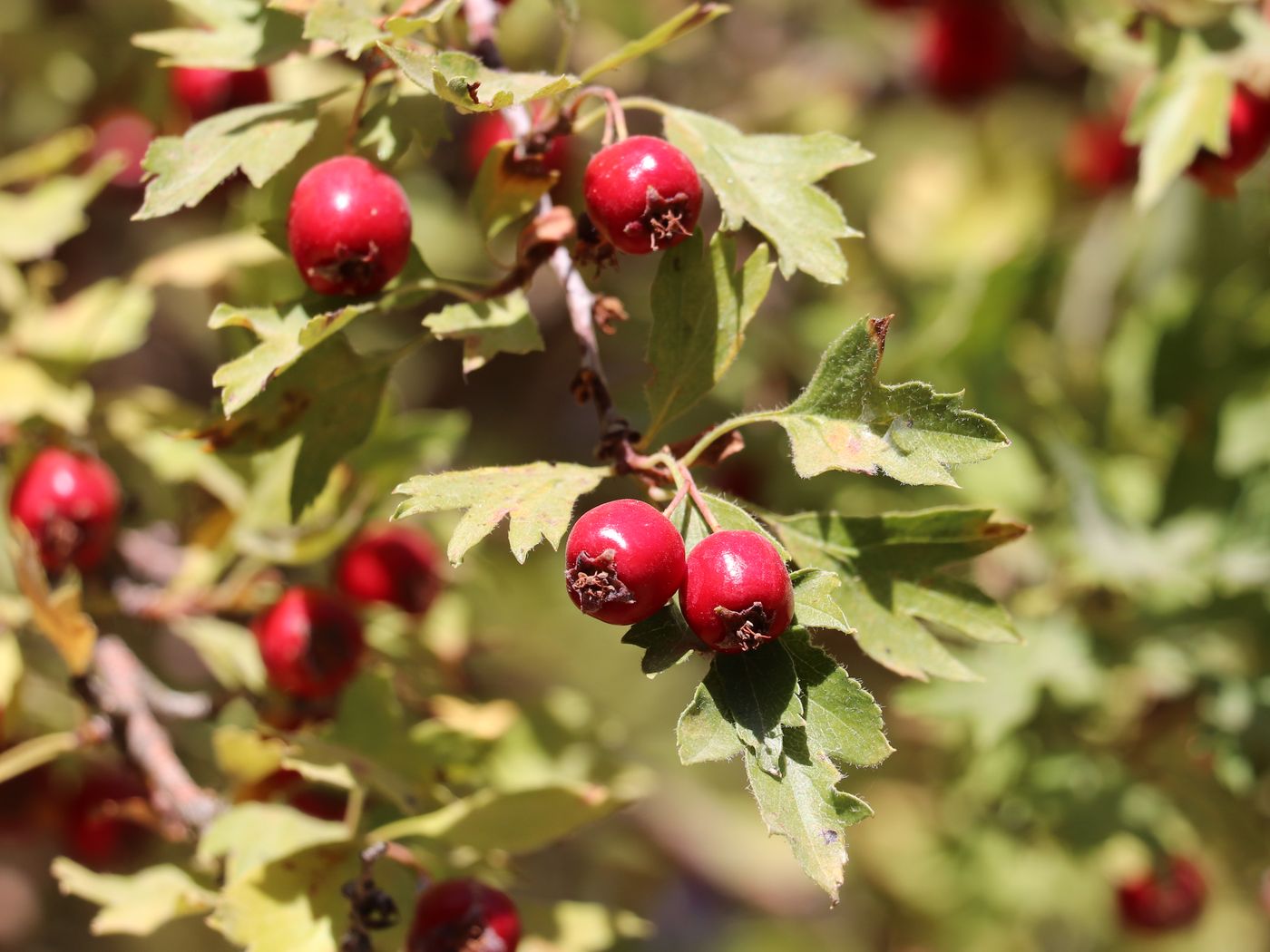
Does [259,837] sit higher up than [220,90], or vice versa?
[220,90]

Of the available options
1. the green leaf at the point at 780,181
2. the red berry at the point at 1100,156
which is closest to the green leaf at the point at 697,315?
the green leaf at the point at 780,181

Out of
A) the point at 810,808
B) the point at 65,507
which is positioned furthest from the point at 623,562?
the point at 65,507

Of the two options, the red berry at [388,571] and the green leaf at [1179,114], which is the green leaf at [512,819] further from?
the green leaf at [1179,114]

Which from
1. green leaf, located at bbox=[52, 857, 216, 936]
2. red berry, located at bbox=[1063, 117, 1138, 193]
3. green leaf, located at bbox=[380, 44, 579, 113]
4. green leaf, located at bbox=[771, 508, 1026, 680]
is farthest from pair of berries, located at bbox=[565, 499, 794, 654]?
red berry, located at bbox=[1063, 117, 1138, 193]

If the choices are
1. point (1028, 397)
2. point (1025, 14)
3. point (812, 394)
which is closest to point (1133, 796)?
point (1028, 397)

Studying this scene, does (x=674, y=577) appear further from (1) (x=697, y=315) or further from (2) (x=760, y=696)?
(1) (x=697, y=315)

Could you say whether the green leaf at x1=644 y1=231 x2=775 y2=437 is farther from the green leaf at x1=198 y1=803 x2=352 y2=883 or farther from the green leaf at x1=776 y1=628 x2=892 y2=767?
the green leaf at x1=198 y1=803 x2=352 y2=883
